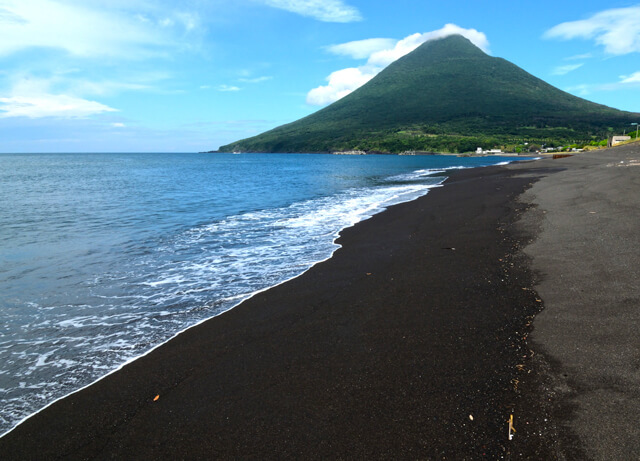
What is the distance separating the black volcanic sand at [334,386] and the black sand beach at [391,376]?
0.02 meters

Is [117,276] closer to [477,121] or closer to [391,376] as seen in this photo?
[391,376]

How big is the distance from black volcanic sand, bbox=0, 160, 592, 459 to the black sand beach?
0.06 ft

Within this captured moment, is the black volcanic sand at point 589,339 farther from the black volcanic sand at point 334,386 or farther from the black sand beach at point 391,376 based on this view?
the black volcanic sand at point 334,386

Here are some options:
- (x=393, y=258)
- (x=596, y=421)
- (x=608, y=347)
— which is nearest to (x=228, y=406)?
(x=596, y=421)

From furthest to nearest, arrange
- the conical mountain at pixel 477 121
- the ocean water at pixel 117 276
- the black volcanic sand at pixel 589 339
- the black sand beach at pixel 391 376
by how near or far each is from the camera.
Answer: the conical mountain at pixel 477 121 → the ocean water at pixel 117 276 → the black sand beach at pixel 391 376 → the black volcanic sand at pixel 589 339

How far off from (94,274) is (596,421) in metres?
10.2

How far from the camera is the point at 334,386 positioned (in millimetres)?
4102

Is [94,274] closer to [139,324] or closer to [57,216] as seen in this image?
[139,324]

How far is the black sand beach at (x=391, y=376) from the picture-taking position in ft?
10.7

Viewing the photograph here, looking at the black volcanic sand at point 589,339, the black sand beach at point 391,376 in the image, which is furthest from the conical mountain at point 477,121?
the black sand beach at point 391,376

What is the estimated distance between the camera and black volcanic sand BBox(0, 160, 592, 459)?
329 cm

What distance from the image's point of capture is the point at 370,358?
4.61 m

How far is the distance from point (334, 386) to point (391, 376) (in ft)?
2.21

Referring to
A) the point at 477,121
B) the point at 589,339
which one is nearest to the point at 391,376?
the point at 589,339
